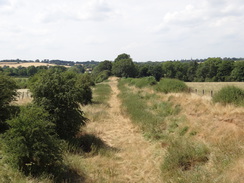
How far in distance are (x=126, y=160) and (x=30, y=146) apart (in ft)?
13.0

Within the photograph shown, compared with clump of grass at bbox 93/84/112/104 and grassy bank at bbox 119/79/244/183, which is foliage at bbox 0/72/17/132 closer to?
grassy bank at bbox 119/79/244/183

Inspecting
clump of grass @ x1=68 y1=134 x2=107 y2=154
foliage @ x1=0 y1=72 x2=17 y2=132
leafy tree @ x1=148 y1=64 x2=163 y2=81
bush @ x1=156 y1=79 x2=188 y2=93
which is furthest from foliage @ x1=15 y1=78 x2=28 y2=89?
leafy tree @ x1=148 y1=64 x2=163 y2=81

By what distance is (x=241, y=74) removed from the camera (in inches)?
2685

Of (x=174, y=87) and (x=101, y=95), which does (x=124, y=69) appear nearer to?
(x=101, y=95)

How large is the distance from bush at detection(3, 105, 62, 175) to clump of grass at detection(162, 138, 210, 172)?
3.65 meters

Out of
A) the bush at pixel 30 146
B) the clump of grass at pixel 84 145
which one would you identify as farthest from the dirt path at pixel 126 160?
the bush at pixel 30 146

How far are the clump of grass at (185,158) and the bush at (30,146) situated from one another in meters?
3.65

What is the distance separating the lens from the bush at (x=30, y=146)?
18.5 feet

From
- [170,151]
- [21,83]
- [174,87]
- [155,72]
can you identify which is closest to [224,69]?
[155,72]

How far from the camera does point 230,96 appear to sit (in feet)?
43.0

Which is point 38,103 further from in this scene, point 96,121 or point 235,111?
point 235,111

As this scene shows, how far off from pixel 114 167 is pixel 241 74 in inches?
2850

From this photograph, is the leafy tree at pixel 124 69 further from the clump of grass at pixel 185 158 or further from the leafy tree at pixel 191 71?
the clump of grass at pixel 185 158

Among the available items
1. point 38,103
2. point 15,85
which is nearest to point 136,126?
point 38,103
